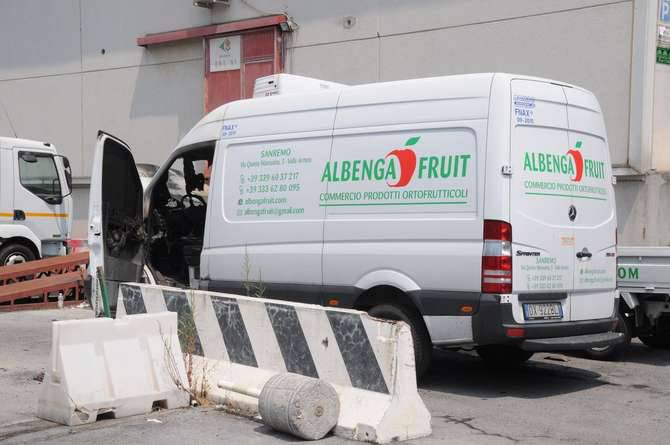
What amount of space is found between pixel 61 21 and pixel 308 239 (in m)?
15.9

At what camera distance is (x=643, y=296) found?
9484mm

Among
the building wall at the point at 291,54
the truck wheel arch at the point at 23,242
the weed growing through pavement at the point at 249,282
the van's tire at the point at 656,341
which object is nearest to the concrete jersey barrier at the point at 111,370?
the weed growing through pavement at the point at 249,282

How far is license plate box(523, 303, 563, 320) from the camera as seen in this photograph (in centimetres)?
730

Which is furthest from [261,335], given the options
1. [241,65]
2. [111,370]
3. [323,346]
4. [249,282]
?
[241,65]

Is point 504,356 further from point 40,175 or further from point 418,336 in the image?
point 40,175

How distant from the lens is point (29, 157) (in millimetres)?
15469

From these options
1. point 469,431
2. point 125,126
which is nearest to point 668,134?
point 469,431

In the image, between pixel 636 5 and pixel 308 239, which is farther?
pixel 636 5

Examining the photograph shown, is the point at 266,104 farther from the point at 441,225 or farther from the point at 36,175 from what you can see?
the point at 36,175

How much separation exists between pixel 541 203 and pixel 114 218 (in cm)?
473

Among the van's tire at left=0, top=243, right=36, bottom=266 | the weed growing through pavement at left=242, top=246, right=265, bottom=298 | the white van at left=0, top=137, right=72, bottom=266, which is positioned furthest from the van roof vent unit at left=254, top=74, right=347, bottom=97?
the van's tire at left=0, top=243, right=36, bottom=266

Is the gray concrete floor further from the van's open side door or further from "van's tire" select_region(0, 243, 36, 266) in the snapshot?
"van's tire" select_region(0, 243, 36, 266)

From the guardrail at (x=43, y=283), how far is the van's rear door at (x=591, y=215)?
889cm

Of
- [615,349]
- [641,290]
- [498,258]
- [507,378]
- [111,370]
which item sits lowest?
[507,378]
